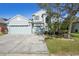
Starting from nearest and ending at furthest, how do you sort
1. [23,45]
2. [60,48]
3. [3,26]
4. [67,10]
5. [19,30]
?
[60,48] → [23,45] → [67,10] → [3,26] → [19,30]

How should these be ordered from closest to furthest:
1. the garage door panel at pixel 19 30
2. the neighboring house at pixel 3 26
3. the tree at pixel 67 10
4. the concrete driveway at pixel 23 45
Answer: the concrete driveway at pixel 23 45, the tree at pixel 67 10, the neighboring house at pixel 3 26, the garage door panel at pixel 19 30

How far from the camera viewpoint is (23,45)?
10312mm

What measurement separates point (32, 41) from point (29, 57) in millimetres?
2921

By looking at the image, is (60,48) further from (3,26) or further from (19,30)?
(3,26)

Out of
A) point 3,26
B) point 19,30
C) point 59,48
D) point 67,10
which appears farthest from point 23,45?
point 67,10

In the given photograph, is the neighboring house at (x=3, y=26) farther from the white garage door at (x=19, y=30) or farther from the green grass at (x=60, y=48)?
the green grass at (x=60, y=48)

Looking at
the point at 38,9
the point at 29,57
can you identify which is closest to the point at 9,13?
the point at 38,9

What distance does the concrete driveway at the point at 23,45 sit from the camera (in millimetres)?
8826

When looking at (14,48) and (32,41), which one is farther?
(32,41)

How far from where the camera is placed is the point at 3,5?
33.5ft

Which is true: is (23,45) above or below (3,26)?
below

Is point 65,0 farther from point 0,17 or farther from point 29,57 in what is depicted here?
point 0,17

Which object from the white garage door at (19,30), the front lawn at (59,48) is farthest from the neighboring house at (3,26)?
the front lawn at (59,48)

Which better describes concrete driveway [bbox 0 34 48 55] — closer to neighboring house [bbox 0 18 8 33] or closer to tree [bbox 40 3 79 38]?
neighboring house [bbox 0 18 8 33]
